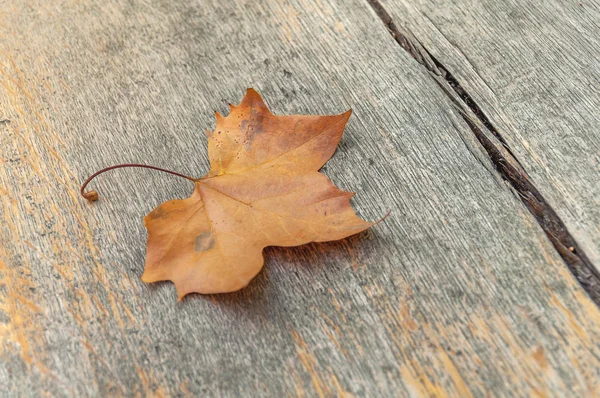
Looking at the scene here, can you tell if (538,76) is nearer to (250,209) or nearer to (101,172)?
(250,209)

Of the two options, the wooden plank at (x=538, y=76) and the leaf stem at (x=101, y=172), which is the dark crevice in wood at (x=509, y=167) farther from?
the leaf stem at (x=101, y=172)

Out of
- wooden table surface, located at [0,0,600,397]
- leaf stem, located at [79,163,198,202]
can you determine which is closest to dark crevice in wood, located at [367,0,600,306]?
wooden table surface, located at [0,0,600,397]

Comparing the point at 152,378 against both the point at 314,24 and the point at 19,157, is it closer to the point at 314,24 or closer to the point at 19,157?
Answer: the point at 19,157

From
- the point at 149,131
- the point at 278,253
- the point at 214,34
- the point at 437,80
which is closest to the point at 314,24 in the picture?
the point at 214,34

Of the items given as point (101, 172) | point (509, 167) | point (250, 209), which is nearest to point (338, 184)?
→ point (250, 209)

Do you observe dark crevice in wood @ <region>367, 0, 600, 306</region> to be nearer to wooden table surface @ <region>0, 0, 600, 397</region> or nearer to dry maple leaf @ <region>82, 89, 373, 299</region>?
wooden table surface @ <region>0, 0, 600, 397</region>

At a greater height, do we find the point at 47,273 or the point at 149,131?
the point at 149,131
